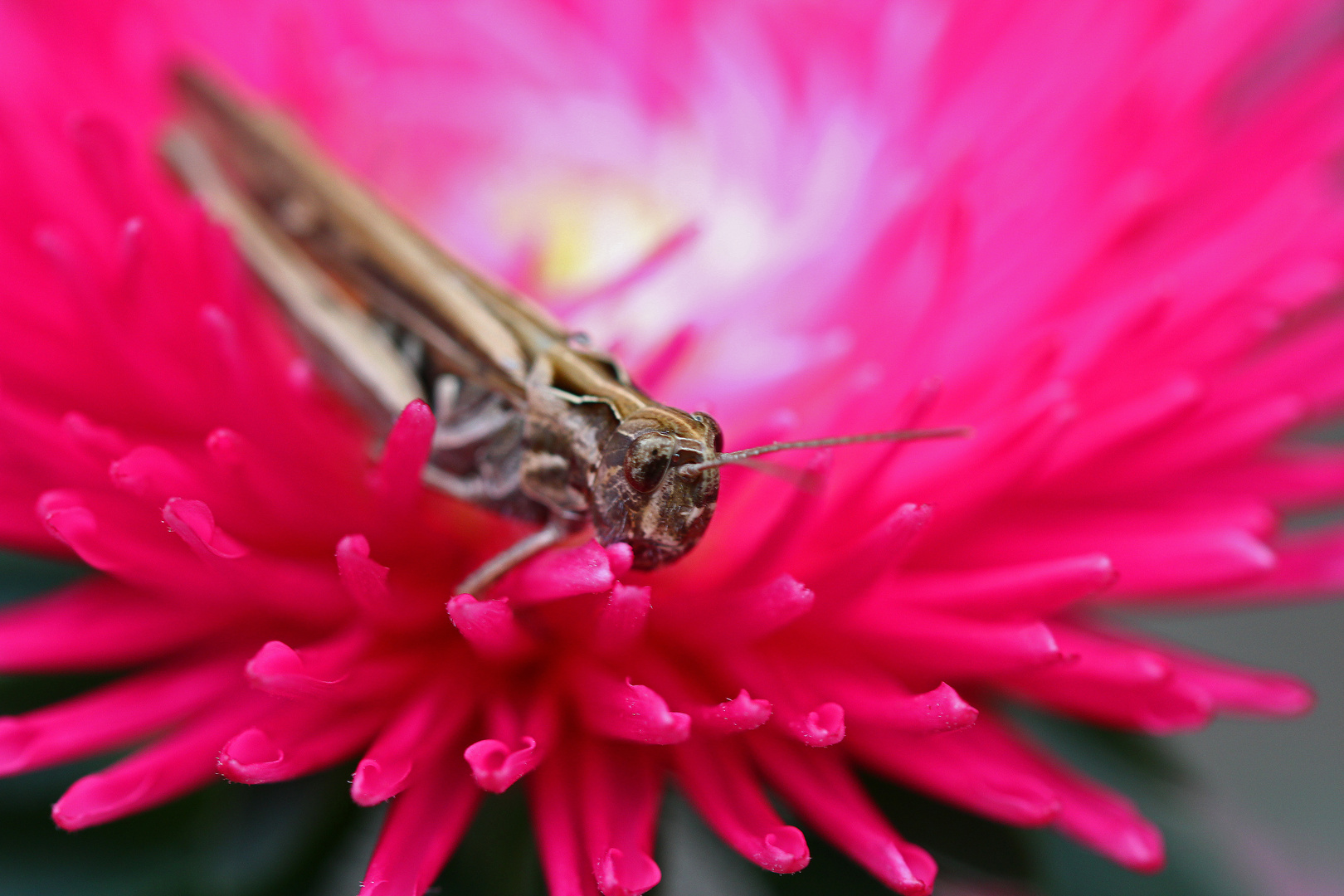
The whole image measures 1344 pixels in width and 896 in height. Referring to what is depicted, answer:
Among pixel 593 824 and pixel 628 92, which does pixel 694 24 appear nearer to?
pixel 628 92

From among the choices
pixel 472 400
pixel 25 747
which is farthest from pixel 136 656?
pixel 472 400

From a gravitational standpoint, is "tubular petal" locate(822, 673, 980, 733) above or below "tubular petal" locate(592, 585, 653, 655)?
below

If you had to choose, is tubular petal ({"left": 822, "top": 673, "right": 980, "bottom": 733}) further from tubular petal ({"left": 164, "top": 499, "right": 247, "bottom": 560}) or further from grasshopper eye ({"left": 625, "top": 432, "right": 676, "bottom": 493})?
tubular petal ({"left": 164, "top": 499, "right": 247, "bottom": 560})

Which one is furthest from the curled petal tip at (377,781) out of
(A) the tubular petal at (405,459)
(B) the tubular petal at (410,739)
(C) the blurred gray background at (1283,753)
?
(C) the blurred gray background at (1283,753)

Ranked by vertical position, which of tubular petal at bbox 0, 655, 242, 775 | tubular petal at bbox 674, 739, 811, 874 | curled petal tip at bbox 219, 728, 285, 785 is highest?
tubular petal at bbox 0, 655, 242, 775

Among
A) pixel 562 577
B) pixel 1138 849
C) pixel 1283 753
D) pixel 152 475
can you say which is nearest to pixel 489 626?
pixel 562 577

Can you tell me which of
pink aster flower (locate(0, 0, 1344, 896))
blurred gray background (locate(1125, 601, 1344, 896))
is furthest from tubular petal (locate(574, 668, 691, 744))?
blurred gray background (locate(1125, 601, 1344, 896))

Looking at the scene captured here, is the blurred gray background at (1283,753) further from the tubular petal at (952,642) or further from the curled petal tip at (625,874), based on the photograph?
the curled petal tip at (625,874)

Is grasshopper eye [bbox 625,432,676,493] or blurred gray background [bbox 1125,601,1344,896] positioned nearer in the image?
grasshopper eye [bbox 625,432,676,493]

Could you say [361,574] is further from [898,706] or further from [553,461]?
[898,706]
